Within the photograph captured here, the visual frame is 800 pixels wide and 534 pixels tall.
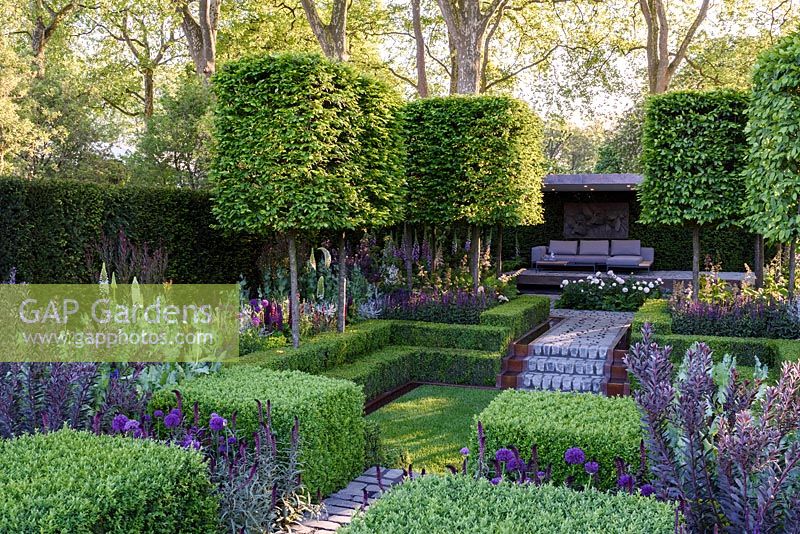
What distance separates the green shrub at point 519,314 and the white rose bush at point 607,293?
2.01m

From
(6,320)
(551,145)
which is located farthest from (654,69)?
(551,145)

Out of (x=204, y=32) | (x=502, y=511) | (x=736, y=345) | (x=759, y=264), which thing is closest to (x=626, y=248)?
(x=759, y=264)

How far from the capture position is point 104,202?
7.59 m

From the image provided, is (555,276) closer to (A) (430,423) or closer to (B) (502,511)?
(A) (430,423)

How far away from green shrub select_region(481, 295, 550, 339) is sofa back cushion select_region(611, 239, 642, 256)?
23.0 feet

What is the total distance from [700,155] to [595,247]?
9947mm

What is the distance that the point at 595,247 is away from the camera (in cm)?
1827

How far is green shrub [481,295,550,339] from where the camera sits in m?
9.53

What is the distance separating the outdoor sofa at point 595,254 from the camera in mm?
17125

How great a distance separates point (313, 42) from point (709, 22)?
12.5 metres

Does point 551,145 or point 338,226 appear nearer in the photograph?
point 338,226

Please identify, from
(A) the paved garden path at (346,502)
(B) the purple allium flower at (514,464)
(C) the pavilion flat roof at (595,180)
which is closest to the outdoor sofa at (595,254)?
(C) the pavilion flat roof at (595,180)

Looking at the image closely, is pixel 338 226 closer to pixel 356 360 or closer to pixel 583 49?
pixel 356 360

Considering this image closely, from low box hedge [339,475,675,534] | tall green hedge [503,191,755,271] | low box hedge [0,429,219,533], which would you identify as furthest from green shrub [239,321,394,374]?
tall green hedge [503,191,755,271]
